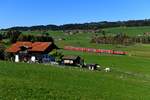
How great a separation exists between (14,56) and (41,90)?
226 feet

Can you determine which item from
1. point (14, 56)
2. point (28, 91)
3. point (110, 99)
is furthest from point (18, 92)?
point (14, 56)

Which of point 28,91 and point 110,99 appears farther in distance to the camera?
point 110,99

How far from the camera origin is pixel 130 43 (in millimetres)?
194625

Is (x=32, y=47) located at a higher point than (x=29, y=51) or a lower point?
higher

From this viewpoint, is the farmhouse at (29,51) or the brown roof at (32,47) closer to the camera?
the farmhouse at (29,51)

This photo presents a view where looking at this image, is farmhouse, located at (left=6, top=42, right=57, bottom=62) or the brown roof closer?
farmhouse, located at (left=6, top=42, right=57, bottom=62)

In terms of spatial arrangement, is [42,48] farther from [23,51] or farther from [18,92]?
[18,92]

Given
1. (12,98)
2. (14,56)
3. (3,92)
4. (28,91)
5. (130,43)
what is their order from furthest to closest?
(130,43), (14,56), (28,91), (3,92), (12,98)

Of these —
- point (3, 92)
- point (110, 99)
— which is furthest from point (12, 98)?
point (110, 99)

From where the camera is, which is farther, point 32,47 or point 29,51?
point 32,47

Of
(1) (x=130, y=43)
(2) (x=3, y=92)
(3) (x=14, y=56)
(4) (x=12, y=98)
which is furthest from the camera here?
(1) (x=130, y=43)

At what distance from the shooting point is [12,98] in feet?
77.0

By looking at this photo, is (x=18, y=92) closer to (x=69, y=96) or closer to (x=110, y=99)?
(x=69, y=96)

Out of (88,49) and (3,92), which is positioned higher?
(3,92)
